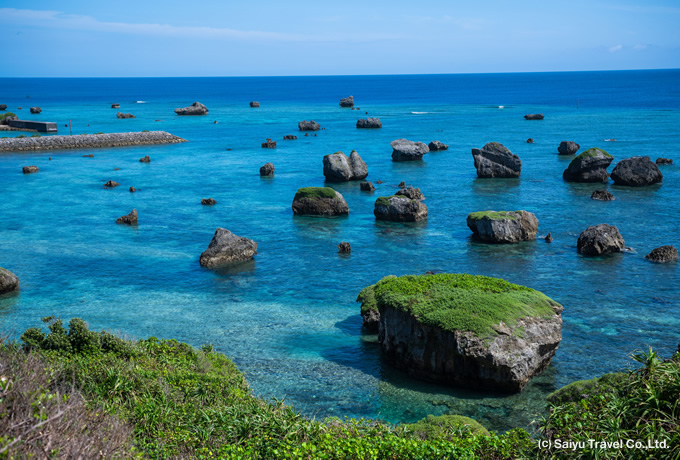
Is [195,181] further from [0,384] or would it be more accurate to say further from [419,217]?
[0,384]

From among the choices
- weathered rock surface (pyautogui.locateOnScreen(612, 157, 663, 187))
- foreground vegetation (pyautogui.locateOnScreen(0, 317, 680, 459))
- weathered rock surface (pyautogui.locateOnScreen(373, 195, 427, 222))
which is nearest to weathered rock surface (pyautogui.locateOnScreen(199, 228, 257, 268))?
weathered rock surface (pyautogui.locateOnScreen(373, 195, 427, 222))

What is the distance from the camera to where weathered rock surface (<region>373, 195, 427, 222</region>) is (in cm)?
6094

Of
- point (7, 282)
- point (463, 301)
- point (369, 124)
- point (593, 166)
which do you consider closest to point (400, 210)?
point (463, 301)

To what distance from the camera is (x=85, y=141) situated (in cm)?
12194

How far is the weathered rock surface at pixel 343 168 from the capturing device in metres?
80.6

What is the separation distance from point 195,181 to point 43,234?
3000 centimetres

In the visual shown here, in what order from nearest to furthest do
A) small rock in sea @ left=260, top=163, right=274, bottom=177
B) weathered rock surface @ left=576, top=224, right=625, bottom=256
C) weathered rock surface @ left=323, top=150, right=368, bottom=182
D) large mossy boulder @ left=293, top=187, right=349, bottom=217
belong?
weathered rock surface @ left=576, top=224, right=625, bottom=256 → large mossy boulder @ left=293, top=187, right=349, bottom=217 → weathered rock surface @ left=323, top=150, right=368, bottom=182 → small rock in sea @ left=260, top=163, right=274, bottom=177

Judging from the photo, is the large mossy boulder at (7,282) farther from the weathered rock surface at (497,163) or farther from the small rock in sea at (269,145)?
the small rock in sea at (269,145)

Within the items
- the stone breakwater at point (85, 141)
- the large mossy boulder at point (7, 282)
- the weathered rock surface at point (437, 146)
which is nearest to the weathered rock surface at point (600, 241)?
the large mossy boulder at point (7, 282)

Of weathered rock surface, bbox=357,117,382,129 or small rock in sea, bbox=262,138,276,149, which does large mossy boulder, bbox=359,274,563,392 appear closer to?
small rock in sea, bbox=262,138,276,149

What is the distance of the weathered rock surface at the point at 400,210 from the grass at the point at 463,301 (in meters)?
28.3

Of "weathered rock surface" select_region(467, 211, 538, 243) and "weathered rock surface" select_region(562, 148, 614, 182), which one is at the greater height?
"weathered rock surface" select_region(562, 148, 614, 182)

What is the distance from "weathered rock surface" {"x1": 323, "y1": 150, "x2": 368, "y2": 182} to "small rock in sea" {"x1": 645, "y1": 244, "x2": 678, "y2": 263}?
1663 inches

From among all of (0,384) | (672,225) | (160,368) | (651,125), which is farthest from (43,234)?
(651,125)
